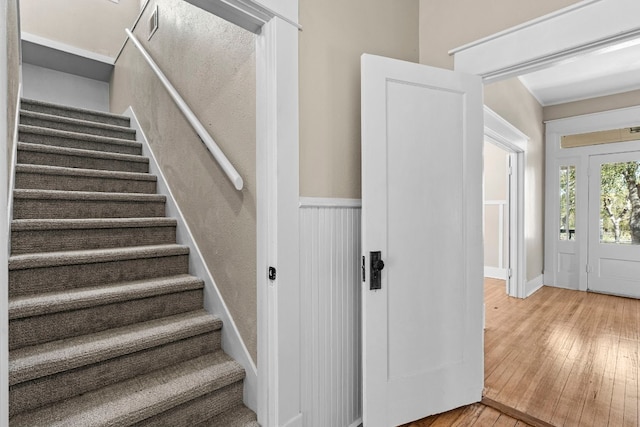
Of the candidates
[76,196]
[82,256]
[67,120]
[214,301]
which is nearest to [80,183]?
[76,196]

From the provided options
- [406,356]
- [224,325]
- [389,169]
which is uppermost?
[389,169]

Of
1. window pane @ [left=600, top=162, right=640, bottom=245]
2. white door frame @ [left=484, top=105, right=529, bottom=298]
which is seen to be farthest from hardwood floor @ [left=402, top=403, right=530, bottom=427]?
window pane @ [left=600, top=162, right=640, bottom=245]

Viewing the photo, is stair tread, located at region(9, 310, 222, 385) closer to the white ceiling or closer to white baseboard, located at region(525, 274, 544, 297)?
the white ceiling

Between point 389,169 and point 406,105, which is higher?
point 406,105

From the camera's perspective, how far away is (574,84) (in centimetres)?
409

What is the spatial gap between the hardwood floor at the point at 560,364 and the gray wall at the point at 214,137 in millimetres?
1261

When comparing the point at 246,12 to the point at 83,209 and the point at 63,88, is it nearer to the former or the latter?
the point at 83,209

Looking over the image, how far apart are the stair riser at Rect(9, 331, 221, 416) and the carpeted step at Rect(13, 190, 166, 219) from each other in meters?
1.06

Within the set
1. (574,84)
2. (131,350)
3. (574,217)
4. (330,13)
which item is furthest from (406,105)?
(574,217)

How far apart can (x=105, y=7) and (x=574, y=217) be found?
6.95 m

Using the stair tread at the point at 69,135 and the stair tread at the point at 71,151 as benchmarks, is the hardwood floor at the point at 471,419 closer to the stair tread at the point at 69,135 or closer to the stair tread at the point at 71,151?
the stair tread at the point at 71,151

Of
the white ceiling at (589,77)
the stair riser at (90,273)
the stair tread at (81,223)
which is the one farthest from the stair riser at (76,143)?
the white ceiling at (589,77)

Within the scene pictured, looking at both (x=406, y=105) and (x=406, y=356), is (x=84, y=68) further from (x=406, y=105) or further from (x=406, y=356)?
(x=406, y=356)

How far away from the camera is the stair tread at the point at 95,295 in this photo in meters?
1.38
